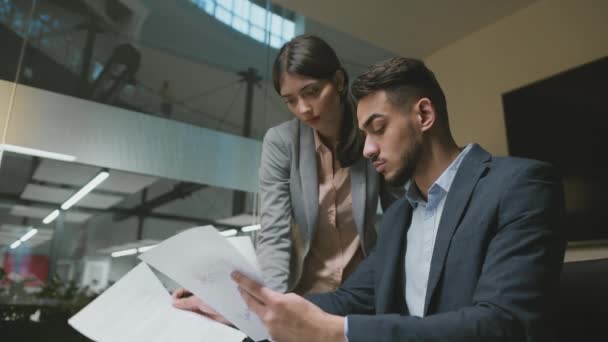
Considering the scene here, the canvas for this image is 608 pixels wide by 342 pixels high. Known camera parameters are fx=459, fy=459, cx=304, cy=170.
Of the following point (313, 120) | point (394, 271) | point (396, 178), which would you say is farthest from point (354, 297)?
point (313, 120)

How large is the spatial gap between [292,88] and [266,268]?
0.48 m

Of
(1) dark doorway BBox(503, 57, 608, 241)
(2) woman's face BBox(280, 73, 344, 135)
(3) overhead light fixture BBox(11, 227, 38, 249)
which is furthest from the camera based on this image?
(1) dark doorway BBox(503, 57, 608, 241)

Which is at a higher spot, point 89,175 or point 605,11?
point 605,11

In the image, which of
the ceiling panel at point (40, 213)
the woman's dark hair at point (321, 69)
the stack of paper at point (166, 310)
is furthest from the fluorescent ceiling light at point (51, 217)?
the woman's dark hair at point (321, 69)

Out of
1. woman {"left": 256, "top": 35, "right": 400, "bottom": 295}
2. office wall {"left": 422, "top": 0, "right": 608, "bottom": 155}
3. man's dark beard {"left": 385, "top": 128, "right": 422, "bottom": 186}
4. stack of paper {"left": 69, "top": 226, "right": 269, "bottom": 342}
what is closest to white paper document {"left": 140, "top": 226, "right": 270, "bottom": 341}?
stack of paper {"left": 69, "top": 226, "right": 269, "bottom": 342}

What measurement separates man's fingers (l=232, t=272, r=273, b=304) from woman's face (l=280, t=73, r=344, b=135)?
0.70 m

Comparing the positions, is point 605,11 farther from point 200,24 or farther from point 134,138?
point 134,138

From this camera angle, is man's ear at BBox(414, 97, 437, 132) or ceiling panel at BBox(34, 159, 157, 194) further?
ceiling panel at BBox(34, 159, 157, 194)

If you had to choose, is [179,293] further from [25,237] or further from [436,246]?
[25,237]

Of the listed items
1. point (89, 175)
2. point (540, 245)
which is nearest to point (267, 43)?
point (89, 175)

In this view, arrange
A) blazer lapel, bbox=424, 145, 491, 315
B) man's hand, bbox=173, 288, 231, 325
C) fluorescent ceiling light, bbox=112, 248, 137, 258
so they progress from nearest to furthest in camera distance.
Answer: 1. blazer lapel, bbox=424, 145, 491, 315
2. man's hand, bbox=173, 288, 231, 325
3. fluorescent ceiling light, bbox=112, 248, 137, 258

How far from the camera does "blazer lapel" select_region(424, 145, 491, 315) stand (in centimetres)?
74

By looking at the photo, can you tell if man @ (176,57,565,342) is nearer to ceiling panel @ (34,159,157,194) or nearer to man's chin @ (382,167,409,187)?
man's chin @ (382,167,409,187)

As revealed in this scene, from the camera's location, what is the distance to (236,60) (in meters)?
2.73
